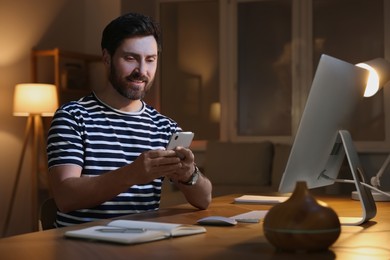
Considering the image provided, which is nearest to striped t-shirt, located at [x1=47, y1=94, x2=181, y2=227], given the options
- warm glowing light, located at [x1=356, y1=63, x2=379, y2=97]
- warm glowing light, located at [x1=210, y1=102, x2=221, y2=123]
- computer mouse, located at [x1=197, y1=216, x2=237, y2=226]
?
computer mouse, located at [x1=197, y1=216, x2=237, y2=226]

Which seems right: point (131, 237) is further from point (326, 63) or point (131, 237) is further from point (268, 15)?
point (268, 15)

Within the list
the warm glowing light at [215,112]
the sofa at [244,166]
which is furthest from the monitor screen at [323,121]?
the warm glowing light at [215,112]

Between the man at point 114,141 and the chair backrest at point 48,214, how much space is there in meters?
0.02

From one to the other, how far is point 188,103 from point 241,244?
5.48 meters

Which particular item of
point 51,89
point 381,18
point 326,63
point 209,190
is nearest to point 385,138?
point 381,18

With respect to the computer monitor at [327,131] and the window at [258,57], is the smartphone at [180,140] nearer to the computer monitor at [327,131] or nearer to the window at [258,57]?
the computer monitor at [327,131]

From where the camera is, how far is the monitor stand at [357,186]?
1785mm

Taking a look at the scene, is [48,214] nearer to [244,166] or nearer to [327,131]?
[327,131]

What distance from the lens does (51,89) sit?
553 centimetres

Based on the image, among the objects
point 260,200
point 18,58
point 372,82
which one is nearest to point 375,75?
point 372,82

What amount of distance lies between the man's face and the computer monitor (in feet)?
2.30

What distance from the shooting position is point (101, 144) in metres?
2.21

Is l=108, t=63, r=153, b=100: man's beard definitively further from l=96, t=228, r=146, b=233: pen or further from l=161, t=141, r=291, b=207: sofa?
l=161, t=141, r=291, b=207: sofa

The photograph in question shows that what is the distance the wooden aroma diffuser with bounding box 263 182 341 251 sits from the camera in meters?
1.29
